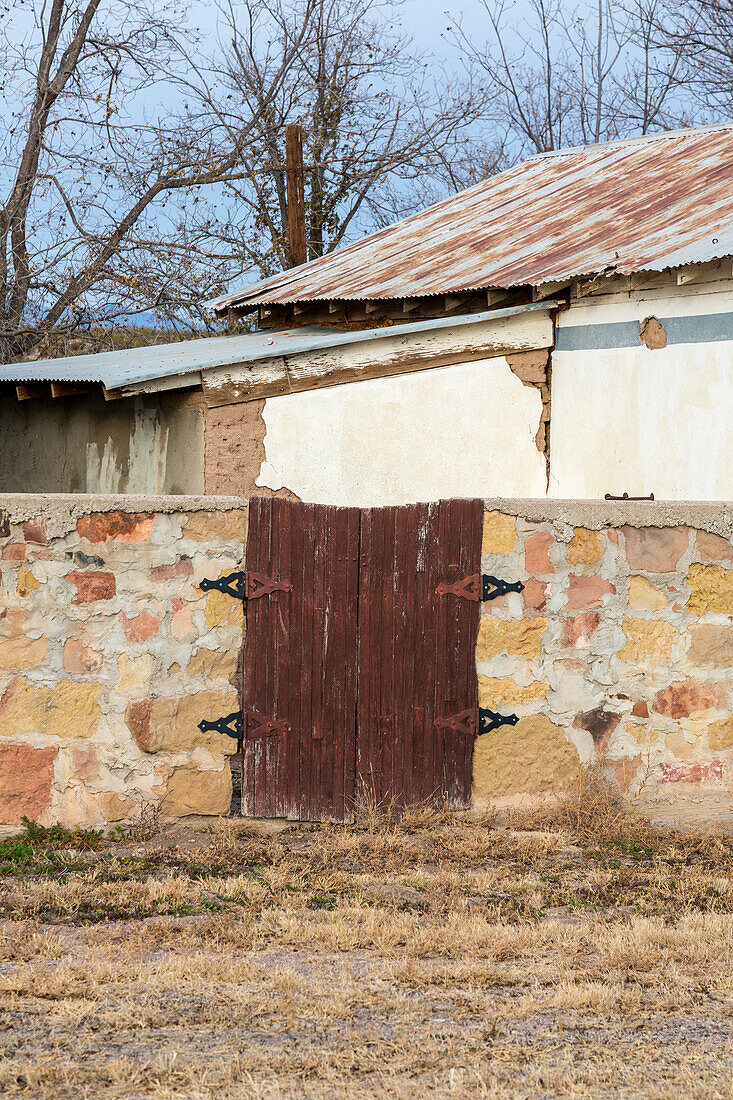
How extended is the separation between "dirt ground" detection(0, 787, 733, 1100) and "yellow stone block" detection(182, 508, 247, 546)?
1391 millimetres

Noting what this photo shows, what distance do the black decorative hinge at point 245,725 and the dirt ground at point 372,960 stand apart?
1.45 feet

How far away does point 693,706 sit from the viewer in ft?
18.4

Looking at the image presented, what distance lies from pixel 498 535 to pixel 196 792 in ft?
6.39

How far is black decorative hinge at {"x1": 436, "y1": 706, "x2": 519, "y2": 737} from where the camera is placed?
5508 mm

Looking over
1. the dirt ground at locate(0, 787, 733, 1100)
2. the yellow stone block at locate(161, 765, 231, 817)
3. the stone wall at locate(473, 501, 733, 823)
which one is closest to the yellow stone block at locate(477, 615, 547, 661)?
the stone wall at locate(473, 501, 733, 823)

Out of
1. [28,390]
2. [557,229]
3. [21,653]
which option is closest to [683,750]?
[21,653]

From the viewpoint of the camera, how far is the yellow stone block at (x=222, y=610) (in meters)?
5.39

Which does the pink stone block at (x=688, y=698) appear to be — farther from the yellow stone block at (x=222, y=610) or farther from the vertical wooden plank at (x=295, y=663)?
the yellow stone block at (x=222, y=610)

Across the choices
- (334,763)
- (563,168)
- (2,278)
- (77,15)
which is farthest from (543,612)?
(77,15)

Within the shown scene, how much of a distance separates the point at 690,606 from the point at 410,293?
189 inches

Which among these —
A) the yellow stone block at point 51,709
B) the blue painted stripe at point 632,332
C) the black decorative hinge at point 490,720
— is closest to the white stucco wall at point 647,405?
the blue painted stripe at point 632,332

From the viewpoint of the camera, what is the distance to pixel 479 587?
18.0ft

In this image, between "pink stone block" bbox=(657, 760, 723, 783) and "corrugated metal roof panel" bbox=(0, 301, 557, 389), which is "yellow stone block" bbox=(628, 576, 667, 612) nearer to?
"pink stone block" bbox=(657, 760, 723, 783)

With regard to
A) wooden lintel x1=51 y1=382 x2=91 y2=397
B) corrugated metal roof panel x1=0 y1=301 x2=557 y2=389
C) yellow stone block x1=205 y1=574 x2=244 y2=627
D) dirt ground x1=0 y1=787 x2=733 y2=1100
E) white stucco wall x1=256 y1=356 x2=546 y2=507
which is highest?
corrugated metal roof panel x1=0 y1=301 x2=557 y2=389
